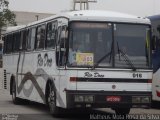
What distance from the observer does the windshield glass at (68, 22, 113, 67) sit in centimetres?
1488

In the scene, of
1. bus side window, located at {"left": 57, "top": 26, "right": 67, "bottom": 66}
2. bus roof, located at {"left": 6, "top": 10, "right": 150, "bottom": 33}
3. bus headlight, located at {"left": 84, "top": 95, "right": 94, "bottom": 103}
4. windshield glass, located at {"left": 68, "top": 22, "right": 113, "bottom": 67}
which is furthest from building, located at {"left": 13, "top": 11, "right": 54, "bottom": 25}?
bus headlight, located at {"left": 84, "top": 95, "right": 94, "bottom": 103}

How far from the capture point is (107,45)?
1512 centimetres

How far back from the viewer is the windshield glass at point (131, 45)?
1509cm

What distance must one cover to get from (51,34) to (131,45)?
2.82 metres

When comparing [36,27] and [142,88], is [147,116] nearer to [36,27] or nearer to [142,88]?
[142,88]

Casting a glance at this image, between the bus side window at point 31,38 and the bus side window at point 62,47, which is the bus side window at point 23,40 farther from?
the bus side window at point 62,47

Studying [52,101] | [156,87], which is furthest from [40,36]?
[156,87]

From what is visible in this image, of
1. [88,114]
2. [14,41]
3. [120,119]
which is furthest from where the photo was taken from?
[14,41]

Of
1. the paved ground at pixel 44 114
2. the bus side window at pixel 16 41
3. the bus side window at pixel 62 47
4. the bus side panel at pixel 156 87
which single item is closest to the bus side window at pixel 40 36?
the paved ground at pixel 44 114

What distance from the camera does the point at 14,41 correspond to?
22672 mm

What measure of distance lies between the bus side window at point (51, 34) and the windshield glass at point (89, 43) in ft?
5.17

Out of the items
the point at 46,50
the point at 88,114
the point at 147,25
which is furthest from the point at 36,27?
the point at 147,25

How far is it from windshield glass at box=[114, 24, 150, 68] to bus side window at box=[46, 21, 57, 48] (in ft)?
7.08

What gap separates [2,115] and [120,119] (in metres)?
3.50
